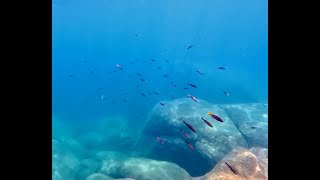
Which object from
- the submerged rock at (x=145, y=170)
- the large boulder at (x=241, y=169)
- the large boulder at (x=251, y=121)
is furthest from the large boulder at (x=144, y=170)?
the large boulder at (x=251, y=121)

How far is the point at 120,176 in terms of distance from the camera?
1162 centimetres

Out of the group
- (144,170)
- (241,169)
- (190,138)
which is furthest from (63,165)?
(241,169)

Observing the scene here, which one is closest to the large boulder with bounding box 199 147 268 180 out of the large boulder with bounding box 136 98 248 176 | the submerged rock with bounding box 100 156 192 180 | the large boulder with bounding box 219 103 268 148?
the submerged rock with bounding box 100 156 192 180

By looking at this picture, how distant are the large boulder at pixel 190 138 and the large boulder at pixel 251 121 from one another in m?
0.55

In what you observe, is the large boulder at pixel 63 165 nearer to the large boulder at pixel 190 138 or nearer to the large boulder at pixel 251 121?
the large boulder at pixel 190 138

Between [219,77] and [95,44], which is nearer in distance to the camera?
[219,77]

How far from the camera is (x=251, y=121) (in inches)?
626

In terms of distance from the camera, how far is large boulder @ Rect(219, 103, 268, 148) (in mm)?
14117

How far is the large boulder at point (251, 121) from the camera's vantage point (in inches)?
556

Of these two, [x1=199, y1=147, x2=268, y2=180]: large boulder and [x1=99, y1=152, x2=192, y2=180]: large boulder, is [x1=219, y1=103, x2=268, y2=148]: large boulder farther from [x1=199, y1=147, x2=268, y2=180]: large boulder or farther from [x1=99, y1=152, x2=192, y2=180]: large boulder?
[x1=199, y1=147, x2=268, y2=180]: large boulder

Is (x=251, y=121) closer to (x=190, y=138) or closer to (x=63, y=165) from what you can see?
(x=190, y=138)
